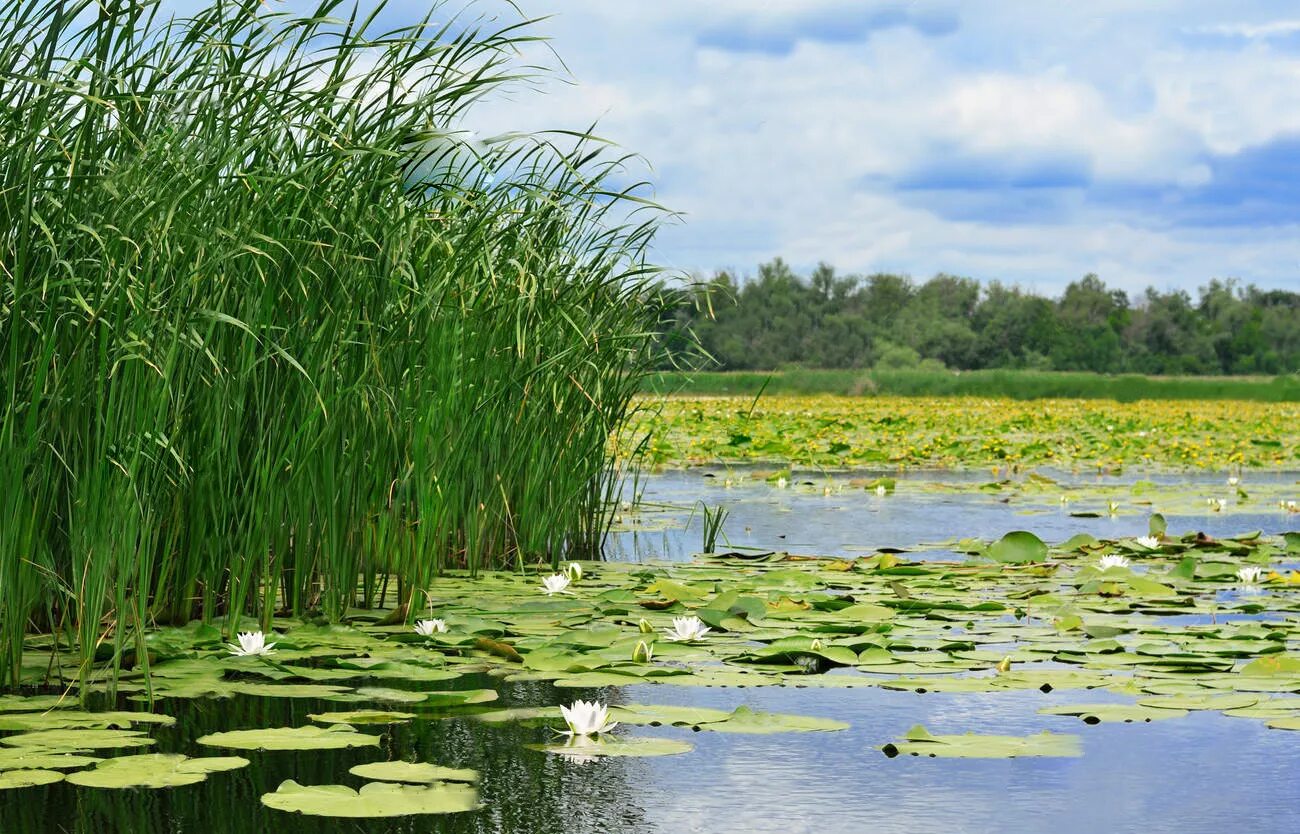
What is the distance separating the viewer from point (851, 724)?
2.88 meters

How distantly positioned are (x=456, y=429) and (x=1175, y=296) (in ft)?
162

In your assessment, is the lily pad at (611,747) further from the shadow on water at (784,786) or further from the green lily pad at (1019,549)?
the green lily pad at (1019,549)

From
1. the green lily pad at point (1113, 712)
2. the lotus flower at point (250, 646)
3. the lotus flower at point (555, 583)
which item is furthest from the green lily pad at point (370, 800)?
the lotus flower at point (555, 583)

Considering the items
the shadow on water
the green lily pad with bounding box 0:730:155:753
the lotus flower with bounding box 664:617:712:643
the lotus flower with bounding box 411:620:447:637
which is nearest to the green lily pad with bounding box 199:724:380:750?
the shadow on water

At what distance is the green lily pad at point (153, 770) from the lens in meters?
2.40

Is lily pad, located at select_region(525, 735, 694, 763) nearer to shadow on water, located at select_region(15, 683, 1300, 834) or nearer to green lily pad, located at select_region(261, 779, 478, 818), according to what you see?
shadow on water, located at select_region(15, 683, 1300, 834)

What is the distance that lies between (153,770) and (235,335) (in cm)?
134

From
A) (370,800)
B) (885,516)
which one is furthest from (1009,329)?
(370,800)

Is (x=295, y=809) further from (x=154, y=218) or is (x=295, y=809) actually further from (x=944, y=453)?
(x=944, y=453)

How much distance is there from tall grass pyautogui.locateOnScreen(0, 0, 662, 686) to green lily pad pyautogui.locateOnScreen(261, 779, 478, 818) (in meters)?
0.79

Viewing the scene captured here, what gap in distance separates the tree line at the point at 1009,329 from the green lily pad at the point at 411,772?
139 feet

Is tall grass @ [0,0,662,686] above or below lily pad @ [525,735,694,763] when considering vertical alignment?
above

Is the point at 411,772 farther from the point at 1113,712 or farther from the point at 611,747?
the point at 1113,712

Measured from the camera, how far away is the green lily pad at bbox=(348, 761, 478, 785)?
242cm
